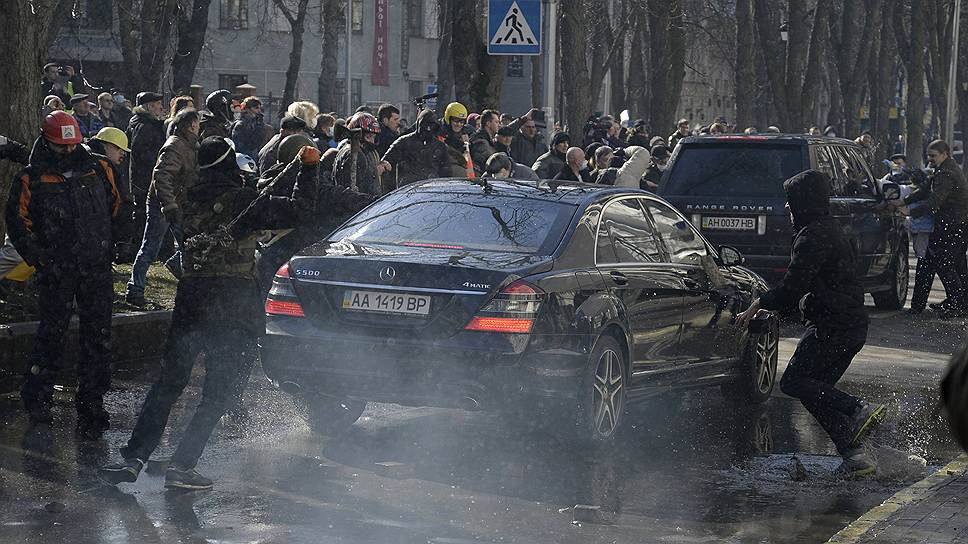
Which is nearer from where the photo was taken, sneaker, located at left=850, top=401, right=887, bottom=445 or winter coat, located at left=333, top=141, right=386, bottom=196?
sneaker, located at left=850, top=401, right=887, bottom=445

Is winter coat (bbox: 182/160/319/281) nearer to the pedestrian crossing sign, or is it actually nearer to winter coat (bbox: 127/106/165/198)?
winter coat (bbox: 127/106/165/198)

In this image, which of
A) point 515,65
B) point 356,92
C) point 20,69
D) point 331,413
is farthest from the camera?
point 356,92

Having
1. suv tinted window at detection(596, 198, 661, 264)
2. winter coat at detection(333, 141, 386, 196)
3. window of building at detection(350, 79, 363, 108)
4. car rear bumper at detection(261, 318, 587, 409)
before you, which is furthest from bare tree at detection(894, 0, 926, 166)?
car rear bumper at detection(261, 318, 587, 409)

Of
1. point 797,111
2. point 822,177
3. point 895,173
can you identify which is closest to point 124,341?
point 822,177

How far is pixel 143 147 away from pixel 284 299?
766cm

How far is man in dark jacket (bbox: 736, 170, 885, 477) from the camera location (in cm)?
865

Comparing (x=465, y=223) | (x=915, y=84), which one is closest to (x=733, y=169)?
(x=465, y=223)

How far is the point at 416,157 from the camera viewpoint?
621 inches

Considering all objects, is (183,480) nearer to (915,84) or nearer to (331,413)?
(331,413)

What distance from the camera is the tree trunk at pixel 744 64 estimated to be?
3631 cm

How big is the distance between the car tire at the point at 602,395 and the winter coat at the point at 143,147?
7524 mm

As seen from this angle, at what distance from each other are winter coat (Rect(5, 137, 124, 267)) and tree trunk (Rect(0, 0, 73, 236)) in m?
4.32

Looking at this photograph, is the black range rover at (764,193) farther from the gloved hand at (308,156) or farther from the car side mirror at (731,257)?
the gloved hand at (308,156)

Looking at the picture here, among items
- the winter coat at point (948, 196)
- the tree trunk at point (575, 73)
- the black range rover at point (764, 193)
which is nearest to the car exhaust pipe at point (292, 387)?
the black range rover at point (764, 193)
